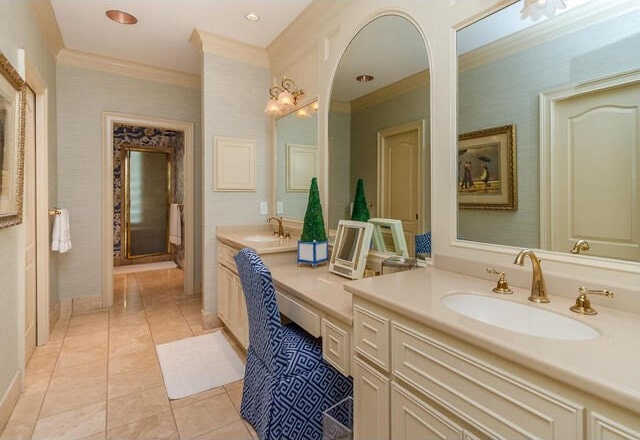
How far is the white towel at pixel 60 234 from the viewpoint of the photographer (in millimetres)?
2984

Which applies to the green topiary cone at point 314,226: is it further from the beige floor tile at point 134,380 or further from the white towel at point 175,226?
the white towel at point 175,226

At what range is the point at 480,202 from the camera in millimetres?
1477

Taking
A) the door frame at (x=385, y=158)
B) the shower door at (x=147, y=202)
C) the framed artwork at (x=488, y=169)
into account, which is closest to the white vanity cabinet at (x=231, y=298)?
the door frame at (x=385, y=158)

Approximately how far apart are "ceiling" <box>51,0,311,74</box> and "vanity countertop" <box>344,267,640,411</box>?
2395mm

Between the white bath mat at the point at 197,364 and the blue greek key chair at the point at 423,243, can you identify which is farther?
the white bath mat at the point at 197,364

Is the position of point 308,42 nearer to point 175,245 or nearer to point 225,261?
point 225,261

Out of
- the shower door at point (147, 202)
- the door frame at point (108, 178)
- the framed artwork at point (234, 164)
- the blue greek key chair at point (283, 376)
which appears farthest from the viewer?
the shower door at point (147, 202)

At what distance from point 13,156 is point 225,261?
1.51 meters

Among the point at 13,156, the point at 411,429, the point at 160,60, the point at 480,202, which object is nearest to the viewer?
the point at 411,429

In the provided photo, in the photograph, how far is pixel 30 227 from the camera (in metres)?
2.53

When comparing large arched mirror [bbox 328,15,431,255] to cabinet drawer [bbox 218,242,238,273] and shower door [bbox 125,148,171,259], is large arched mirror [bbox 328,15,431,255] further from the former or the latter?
shower door [bbox 125,148,171,259]

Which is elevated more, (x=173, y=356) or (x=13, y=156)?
(x=13, y=156)

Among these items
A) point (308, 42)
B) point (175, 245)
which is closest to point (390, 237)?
point (308, 42)

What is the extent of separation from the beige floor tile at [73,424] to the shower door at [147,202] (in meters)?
4.57
